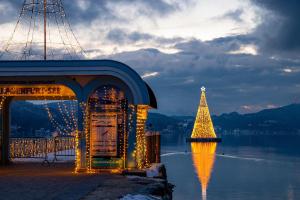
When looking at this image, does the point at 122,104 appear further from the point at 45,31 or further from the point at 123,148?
the point at 45,31

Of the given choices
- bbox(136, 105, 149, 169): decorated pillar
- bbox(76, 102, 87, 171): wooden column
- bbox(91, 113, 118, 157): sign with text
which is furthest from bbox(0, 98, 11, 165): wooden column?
bbox(136, 105, 149, 169): decorated pillar

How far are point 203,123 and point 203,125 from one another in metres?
2.84

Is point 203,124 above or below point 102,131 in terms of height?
above

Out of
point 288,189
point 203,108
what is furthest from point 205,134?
point 288,189

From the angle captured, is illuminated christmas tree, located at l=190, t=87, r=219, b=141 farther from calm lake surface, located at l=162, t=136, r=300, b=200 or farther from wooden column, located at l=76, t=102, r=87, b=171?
wooden column, located at l=76, t=102, r=87, b=171

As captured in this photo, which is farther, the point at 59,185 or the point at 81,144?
the point at 81,144

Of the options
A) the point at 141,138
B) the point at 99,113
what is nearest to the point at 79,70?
the point at 99,113

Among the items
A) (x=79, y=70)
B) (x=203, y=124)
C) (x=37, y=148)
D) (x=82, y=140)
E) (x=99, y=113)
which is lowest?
(x=37, y=148)

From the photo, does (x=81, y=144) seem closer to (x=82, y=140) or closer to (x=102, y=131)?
(x=82, y=140)

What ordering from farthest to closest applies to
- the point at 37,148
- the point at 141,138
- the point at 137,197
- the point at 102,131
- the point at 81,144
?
the point at 37,148 → the point at 141,138 → the point at 102,131 → the point at 81,144 → the point at 137,197

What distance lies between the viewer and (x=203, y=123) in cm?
13950

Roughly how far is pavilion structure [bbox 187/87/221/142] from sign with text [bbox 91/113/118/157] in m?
107

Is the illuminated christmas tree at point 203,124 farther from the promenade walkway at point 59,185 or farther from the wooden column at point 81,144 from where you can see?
the promenade walkway at point 59,185

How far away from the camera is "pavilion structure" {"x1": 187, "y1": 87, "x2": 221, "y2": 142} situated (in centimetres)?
13300
